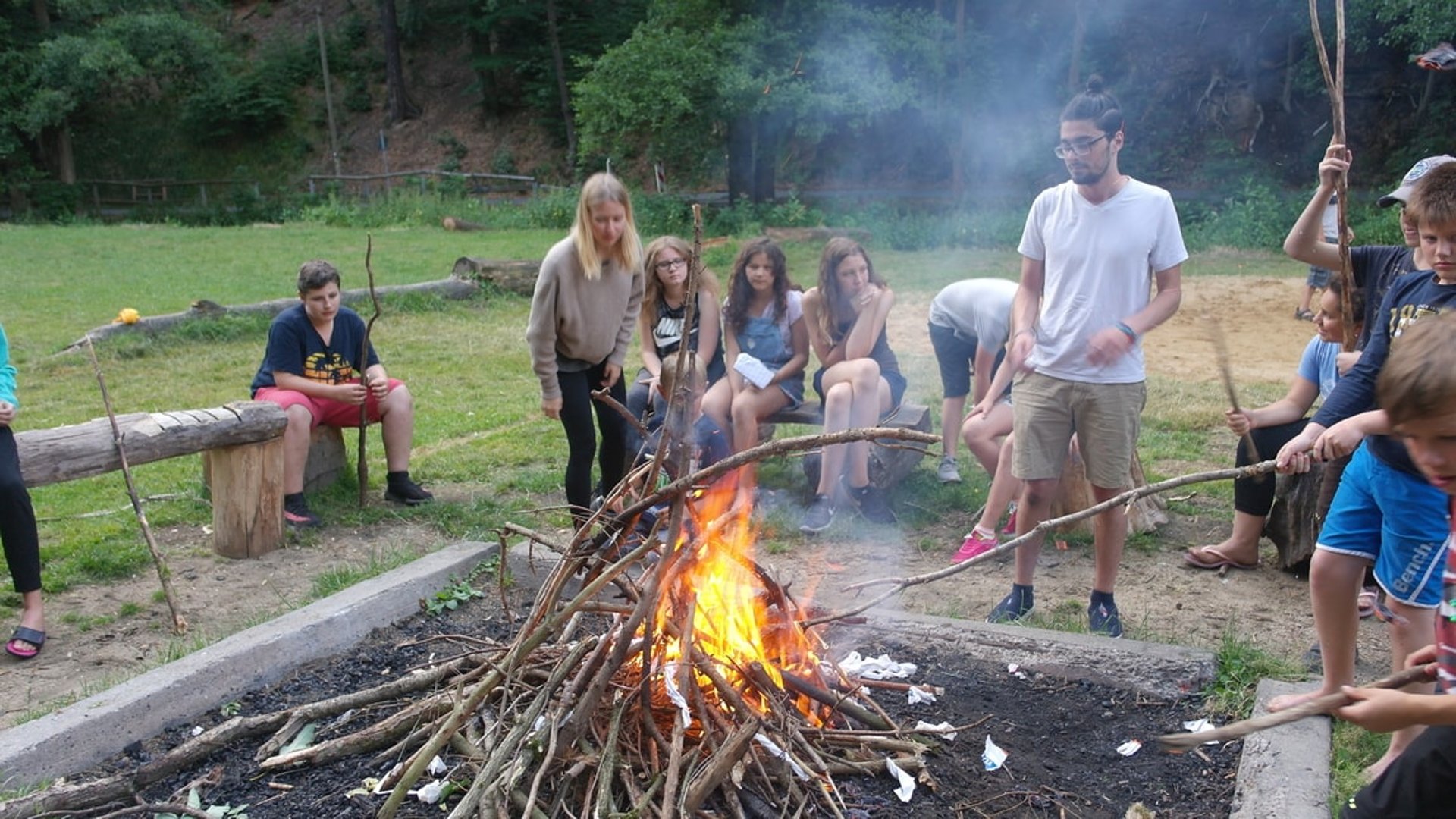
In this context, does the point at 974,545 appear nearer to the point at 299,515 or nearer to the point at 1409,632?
the point at 1409,632

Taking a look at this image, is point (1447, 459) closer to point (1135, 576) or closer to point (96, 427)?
point (1135, 576)

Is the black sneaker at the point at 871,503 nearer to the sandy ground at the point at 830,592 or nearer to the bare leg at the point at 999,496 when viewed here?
the sandy ground at the point at 830,592

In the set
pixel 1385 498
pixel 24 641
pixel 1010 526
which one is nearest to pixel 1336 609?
pixel 1385 498

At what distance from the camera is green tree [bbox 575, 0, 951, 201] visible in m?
19.9

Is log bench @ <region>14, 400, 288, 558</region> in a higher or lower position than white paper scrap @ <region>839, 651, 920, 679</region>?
higher

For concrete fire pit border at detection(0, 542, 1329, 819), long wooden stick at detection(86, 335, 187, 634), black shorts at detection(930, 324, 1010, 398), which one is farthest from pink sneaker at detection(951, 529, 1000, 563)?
long wooden stick at detection(86, 335, 187, 634)

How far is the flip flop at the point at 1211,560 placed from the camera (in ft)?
17.0

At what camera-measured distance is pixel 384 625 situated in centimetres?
404

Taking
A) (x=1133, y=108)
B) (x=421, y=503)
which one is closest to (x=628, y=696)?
(x=421, y=503)

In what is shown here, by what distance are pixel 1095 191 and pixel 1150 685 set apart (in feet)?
5.66

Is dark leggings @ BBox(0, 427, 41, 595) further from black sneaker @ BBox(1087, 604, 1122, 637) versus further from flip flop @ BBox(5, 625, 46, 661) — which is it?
black sneaker @ BBox(1087, 604, 1122, 637)

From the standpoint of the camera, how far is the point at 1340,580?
3.14 metres

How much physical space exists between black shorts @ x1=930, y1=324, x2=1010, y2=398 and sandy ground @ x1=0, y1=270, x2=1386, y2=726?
879mm

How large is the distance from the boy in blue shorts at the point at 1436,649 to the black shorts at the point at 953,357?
4.22 meters
